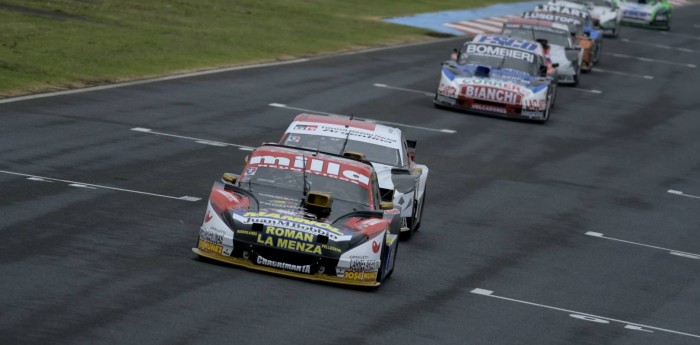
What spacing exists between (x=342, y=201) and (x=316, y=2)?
3922 centimetres

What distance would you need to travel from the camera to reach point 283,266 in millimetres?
14117

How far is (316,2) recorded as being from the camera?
54219 millimetres

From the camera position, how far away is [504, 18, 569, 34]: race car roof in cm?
Result: 3856

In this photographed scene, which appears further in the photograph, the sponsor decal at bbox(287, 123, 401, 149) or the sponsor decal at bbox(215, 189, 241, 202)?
the sponsor decal at bbox(287, 123, 401, 149)

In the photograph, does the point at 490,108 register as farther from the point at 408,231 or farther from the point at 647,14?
the point at 647,14

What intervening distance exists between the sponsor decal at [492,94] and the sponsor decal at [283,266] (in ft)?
56.0

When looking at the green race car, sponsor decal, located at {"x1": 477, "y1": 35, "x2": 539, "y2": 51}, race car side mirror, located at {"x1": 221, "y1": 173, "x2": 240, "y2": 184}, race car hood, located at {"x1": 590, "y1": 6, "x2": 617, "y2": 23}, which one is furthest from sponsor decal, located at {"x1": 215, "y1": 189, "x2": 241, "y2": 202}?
the green race car

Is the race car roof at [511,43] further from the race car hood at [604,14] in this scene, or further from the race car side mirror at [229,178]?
the race car hood at [604,14]

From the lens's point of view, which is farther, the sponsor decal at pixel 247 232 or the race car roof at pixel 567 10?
the race car roof at pixel 567 10

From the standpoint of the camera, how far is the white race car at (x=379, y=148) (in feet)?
57.5

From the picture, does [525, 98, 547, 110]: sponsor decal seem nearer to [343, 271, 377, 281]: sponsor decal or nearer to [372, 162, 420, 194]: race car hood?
[372, 162, 420, 194]: race car hood

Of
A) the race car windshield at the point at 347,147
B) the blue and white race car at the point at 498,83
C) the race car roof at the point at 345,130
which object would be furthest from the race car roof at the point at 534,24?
the race car windshield at the point at 347,147

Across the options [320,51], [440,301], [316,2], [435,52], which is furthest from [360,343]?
[316,2]

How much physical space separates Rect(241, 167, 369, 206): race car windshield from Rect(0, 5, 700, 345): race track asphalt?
0.94 meters
